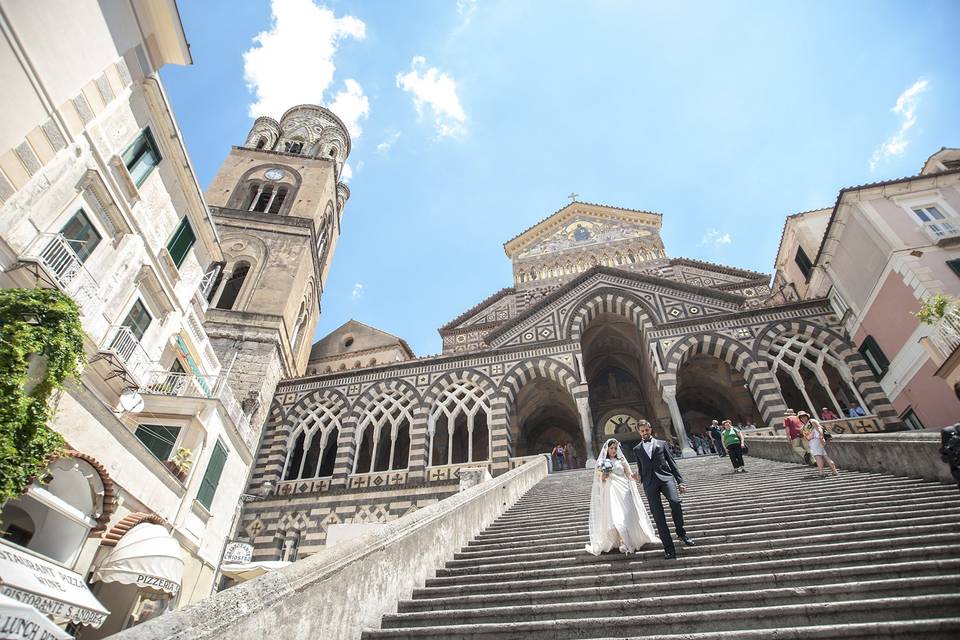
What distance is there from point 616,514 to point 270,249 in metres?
21.9

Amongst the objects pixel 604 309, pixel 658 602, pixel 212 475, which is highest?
pixel 604 309

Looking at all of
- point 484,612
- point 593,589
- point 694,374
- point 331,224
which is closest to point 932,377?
point 694,374

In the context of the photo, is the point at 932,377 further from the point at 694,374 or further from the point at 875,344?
the point at 694,374

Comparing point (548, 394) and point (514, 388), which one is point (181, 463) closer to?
point (514, 388)

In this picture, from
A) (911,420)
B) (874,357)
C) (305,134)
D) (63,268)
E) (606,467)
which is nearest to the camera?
(606,467)

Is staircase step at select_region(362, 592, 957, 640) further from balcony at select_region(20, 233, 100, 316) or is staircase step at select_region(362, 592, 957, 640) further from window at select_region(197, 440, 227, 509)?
window at select_region(197, 440, 227, 509)

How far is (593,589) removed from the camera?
4340 millimetres

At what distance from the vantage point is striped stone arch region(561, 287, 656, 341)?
19094 mm

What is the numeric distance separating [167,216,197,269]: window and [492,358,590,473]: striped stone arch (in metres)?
11.3

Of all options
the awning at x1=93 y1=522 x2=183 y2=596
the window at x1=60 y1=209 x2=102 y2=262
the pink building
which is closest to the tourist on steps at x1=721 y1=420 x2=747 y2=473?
the pink building

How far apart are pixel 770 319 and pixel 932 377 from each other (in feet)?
17.2

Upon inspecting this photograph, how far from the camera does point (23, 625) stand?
11.8 feet

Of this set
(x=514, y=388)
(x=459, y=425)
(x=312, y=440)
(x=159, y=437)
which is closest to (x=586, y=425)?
(x=514, y=388)

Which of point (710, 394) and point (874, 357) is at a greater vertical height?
point (710, 394)
